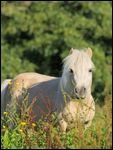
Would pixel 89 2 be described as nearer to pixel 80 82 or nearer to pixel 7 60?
pixel 7 60

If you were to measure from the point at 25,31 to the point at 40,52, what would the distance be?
43.3 inches

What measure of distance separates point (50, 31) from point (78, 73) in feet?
56.4

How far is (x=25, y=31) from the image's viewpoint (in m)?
25.6

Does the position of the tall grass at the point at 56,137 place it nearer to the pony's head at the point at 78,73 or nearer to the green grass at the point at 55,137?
the green grass at the point at 55,137

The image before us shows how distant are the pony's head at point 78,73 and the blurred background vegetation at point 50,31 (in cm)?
1555

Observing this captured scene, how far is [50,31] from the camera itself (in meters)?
25.5

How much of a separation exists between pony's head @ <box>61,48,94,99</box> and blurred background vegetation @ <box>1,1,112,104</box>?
1555cm

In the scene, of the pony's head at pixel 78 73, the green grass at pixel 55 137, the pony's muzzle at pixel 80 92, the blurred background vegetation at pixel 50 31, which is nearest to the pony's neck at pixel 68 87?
the pony's head at pixel 78 73

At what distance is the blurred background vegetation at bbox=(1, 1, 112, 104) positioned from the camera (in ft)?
80.6

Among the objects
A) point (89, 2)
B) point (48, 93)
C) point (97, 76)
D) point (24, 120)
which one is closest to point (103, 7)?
point (89, 2)

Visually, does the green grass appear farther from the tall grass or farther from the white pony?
the white pony

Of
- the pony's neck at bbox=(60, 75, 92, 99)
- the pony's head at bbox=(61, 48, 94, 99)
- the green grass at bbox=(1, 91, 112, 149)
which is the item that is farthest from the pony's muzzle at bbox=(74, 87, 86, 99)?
the green grass at bbox=(1, 91, 112, 149)

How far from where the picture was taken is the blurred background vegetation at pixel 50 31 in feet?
80.6

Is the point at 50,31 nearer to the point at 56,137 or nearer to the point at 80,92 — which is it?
the point at 80,92
